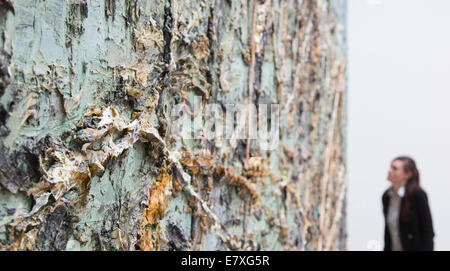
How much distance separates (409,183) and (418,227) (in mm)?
138

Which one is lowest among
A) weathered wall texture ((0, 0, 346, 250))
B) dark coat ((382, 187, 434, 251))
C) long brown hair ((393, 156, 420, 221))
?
dark coat ((382, 187, 434, 251))

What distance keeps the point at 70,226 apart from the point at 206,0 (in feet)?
1.27

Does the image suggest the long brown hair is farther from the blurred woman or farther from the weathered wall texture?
the weathered wall texture

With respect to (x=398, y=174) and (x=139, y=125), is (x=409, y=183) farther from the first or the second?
(x=139, y=125)

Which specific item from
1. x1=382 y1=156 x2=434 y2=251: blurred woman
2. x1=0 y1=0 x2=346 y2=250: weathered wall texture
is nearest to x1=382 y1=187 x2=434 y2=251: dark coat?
x1=382 y1=156 x2=434 y2=251: blurred woman

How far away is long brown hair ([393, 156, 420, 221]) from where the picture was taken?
1.29 meters

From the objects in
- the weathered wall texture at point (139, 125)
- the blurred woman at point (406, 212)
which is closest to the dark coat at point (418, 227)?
the blurred woman at point (406, 212)

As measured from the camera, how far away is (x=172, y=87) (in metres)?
0.63

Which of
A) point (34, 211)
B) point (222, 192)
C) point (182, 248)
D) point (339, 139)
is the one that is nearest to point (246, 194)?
point (222, 192)

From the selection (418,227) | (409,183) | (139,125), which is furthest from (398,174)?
(139,125)

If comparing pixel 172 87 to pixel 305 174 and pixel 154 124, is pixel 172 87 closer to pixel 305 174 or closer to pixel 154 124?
pixel 154 124

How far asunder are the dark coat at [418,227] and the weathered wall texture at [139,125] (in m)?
0.42

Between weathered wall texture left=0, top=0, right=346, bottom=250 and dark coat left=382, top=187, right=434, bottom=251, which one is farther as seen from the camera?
dark coat left=382, top=187, right=434, bottom=251

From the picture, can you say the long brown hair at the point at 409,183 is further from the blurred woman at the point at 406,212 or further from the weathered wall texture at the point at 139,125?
the weathered wall texture at the point at 139,125
